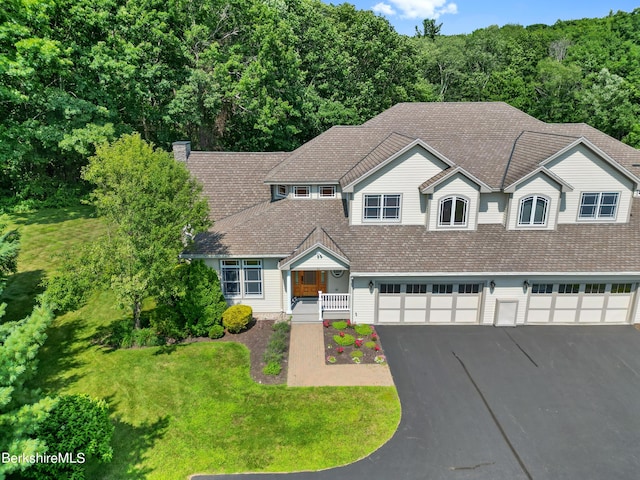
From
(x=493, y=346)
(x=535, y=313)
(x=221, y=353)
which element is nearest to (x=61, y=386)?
(x=221, y=353)

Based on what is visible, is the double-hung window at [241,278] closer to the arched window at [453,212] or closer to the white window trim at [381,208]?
the white window trim at [381,208]

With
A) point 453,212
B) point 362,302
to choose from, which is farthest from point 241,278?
point 453,212

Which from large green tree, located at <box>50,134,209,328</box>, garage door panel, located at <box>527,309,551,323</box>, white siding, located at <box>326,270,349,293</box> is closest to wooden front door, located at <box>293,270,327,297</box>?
white siding, located at <box>326,270,349,293</box>

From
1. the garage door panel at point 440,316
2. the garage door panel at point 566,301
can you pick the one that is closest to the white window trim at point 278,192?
the garage door panel at point 440,316

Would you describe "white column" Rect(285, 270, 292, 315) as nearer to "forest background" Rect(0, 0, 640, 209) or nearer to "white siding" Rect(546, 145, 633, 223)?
"white siding" Rect(546, 145, 633, 223)

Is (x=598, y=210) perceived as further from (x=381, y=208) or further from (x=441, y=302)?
(x=381, y=208)
